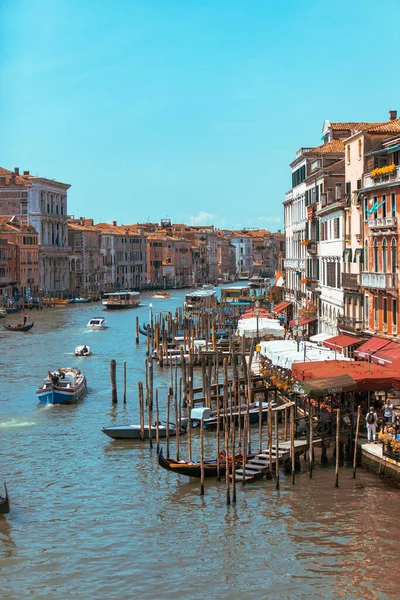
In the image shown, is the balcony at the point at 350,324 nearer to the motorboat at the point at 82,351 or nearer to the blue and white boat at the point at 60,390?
the blue and white boat at the point at 60,390

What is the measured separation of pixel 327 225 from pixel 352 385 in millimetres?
12727

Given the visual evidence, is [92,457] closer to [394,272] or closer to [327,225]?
[394,272]

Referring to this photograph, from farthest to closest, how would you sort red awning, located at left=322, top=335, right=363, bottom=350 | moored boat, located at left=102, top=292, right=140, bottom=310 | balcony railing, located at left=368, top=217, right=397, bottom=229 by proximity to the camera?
moored boat, located at left=102, top=292, right=140, bottom=310
red awning, located at left=322, top=335, right=363, bottom=350
balcony railing, located at left=368, top=217, right=397, bottom=229

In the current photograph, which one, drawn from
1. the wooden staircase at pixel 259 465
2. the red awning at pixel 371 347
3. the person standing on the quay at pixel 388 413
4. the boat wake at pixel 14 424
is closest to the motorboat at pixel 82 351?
the boat wake at pixel 14 424

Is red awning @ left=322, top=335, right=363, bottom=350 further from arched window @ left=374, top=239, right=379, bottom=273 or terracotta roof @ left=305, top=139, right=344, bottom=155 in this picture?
terracotta roof @ left=305, top=139, right=344, bottom=155

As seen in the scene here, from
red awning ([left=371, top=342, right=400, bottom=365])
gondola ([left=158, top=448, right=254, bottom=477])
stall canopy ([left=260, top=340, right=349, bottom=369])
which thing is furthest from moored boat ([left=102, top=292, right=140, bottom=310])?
gondola ([left=158, top=448, right=254, bottom=477])

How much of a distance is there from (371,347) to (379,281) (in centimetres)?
180

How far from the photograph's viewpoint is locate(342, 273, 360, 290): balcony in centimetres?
2325

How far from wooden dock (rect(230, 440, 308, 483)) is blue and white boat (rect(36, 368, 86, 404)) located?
323 inches

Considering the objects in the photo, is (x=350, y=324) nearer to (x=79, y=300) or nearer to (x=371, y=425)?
(x=371, y=425)

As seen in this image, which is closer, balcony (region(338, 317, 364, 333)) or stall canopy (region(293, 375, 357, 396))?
stall canopy (region(293, 375, 357, 396))

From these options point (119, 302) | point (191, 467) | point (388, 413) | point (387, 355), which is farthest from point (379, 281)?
point (119, 302)

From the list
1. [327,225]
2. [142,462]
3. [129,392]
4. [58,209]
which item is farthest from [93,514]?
[58,209]

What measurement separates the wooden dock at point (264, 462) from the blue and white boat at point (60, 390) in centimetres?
821
